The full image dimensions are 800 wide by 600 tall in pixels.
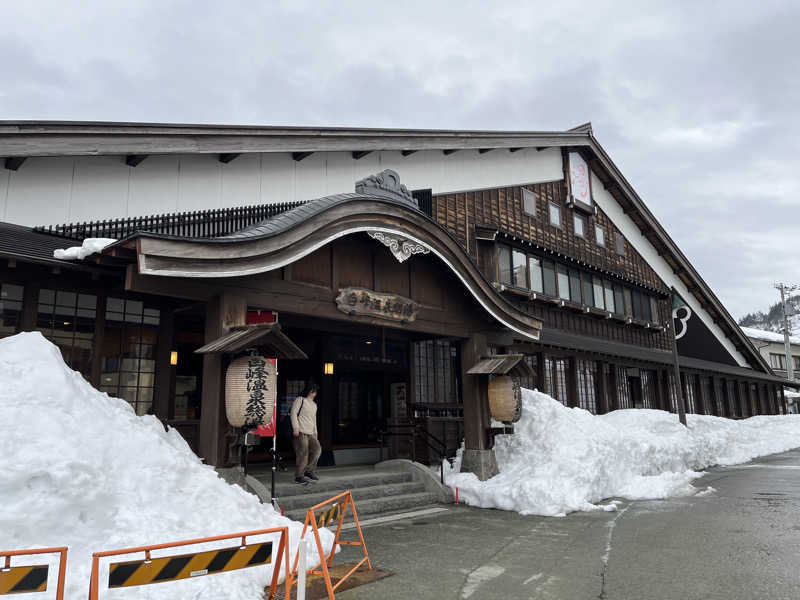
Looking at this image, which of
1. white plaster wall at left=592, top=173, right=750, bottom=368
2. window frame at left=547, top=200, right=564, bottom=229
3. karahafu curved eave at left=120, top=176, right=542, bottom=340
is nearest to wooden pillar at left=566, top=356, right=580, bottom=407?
window frame at left=547, top=200, right=564, bottom=229

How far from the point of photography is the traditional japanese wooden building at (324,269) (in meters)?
8.02

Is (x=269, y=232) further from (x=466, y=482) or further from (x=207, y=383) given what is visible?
(x=466, y=482)

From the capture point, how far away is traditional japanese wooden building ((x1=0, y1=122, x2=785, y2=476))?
802cm

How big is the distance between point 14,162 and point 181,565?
767cm

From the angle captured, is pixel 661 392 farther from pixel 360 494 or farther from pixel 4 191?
pixel 4 191

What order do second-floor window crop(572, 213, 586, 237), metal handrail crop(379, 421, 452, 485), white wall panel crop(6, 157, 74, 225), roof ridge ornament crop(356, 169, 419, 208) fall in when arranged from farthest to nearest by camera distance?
second-floor window crop(572, 213, 586, 237) → metal handrail crop(379, 421, 452, 485) → roof ridge ornament crop(356, 169, 419, 208) → white wall panel crop(6, 157, 74, 225)

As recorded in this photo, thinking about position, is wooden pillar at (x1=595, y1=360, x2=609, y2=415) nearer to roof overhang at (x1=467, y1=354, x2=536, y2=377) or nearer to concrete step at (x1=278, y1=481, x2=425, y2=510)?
roof overhang at (x1=467, y1=354, x2=536, y2=377)

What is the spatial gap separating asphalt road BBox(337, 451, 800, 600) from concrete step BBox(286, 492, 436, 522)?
734mm

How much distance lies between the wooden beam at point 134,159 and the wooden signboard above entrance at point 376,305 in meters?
4.56

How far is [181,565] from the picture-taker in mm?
3779

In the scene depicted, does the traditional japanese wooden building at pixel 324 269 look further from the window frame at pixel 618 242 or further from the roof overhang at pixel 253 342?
the window frame at pixel 618 242

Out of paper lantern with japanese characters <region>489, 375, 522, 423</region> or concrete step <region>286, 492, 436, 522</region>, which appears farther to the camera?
paper lantern with japanese characters <region>489, 375, 522, 423</region>

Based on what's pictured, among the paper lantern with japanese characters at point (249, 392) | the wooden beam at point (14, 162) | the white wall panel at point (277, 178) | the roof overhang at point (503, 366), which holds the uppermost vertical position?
the white wall panel at point (277, 178)

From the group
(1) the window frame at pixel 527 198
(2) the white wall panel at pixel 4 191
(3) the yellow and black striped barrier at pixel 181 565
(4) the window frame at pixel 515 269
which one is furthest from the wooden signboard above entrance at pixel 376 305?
(1) the window frame at pixel 527 198
